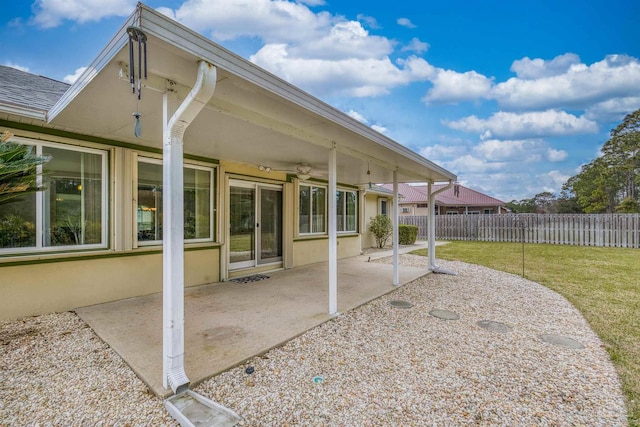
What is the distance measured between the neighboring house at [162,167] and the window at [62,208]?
2cm

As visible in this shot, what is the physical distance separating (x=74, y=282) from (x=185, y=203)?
2.12 meters

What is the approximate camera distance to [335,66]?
1367 centimetres

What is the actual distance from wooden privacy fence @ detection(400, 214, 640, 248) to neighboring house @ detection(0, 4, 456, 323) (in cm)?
1113

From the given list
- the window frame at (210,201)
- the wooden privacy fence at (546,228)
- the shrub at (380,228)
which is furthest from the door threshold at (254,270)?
the wooden privacy fence at (546,228)

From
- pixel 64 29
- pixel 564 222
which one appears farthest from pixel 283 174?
pixel 564 222

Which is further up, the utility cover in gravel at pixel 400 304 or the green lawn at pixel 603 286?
the utility cover in gravel at pixel 400 304

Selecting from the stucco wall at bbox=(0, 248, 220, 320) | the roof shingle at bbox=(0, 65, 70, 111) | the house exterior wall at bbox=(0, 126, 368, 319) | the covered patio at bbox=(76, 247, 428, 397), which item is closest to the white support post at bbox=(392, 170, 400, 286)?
the covered patio at bbox=(76, 247, 428, 397)

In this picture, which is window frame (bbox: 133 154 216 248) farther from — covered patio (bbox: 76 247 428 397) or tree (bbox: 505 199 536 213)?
tree (bbox: 505 199 536 213)

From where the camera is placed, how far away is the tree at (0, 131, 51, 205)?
2824 millimetres

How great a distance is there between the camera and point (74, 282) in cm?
439

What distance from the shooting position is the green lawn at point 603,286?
315 centimetres

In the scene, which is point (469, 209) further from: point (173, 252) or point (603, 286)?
point (173, 252)

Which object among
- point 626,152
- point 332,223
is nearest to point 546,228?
point 332,223

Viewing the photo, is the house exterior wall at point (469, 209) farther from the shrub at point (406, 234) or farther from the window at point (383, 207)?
the window at point (383, 207)
